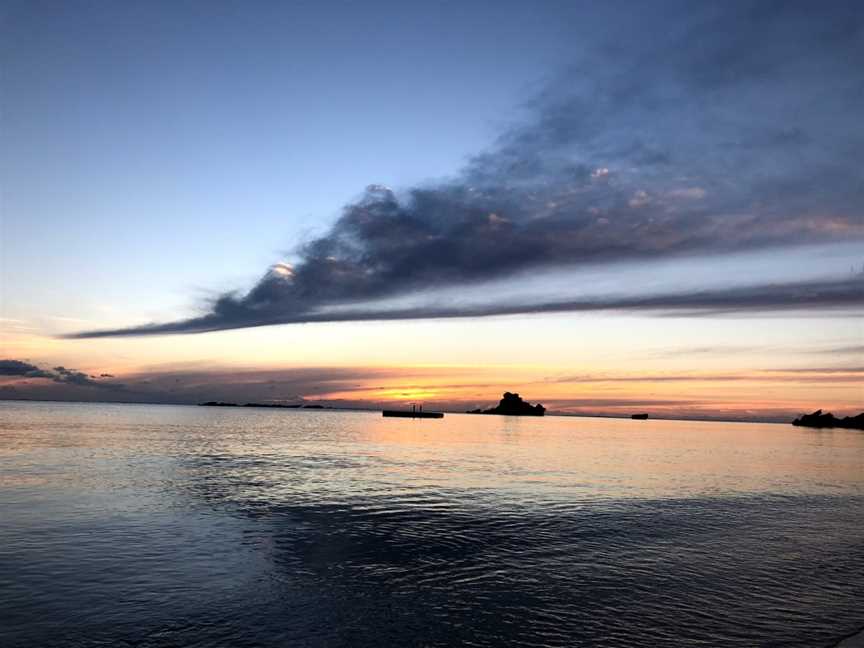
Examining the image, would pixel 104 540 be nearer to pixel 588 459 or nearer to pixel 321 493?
pixel 321 493

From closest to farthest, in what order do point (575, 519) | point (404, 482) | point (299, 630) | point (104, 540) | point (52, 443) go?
1. point (299, 630)
2. point (104, 540)
3. point (575, 519)
4. point (404, 482)
5. point (52, 443)

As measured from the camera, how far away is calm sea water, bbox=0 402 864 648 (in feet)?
57.0

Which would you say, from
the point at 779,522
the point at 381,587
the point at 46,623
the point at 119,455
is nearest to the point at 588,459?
the point at 779,522

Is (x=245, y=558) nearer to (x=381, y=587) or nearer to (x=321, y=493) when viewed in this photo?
(x=381, y=587)

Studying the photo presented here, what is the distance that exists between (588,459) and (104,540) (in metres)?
67.8

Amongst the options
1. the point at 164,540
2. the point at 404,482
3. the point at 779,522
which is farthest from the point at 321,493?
the point at 779,522

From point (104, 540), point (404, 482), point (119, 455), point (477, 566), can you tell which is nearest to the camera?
point (477, 566)

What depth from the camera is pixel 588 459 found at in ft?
270

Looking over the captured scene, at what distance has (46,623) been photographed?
17031 mm

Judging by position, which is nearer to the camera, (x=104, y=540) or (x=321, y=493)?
(x=104, y=540)

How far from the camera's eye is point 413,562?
81.0 feet

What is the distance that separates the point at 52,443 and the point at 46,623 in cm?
7822

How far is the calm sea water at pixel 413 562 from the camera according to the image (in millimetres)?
17359

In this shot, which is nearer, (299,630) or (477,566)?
(299,630)
